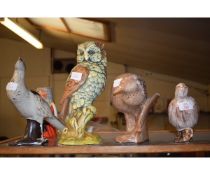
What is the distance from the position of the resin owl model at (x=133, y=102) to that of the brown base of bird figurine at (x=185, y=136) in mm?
111

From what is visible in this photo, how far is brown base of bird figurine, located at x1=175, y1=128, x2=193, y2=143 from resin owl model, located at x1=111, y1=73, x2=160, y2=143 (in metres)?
0.11

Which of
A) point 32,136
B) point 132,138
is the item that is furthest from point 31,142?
point 132,138

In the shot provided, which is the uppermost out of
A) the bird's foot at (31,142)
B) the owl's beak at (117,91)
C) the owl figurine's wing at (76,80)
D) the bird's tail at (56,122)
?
the owl figurine's wing at (76,80)

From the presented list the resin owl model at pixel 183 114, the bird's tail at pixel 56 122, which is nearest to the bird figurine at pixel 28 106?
the bird's tail at pixel 56 122

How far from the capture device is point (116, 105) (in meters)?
1.04

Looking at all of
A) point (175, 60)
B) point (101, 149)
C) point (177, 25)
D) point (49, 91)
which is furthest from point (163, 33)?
point (101, 149)

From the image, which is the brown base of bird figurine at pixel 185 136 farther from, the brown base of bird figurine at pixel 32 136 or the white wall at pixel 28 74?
the white wall at pixel 28 74

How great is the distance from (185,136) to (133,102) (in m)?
0.20

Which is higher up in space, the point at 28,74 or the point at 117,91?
the point at 28,74

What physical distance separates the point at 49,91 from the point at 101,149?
525 mm

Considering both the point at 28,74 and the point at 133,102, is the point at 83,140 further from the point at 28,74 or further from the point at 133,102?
the point at 28,74

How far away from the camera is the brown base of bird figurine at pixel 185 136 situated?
3.24ft

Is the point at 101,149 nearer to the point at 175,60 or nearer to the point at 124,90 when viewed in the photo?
the point at 124,90

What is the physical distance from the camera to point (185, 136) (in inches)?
39.4
